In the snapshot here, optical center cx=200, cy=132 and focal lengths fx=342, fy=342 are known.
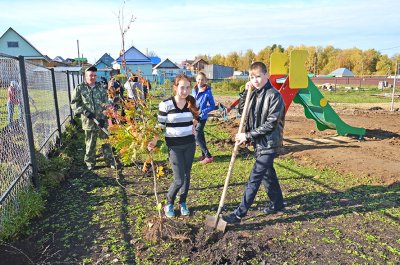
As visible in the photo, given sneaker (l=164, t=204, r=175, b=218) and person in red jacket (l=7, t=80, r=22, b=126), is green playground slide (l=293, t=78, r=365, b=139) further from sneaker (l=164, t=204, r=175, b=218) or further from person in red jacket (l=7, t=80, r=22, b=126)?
person in red jacket (l=7, t=80, r=22, b=126)

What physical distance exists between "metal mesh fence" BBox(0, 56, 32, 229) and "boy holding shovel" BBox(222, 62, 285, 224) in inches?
95.7

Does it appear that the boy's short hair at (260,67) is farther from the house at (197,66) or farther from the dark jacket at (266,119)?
the house at (197,66)

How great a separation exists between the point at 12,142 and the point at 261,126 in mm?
3148

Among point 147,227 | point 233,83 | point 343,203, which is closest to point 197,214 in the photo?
point 147,227

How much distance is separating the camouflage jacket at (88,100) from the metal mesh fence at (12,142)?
1.06m

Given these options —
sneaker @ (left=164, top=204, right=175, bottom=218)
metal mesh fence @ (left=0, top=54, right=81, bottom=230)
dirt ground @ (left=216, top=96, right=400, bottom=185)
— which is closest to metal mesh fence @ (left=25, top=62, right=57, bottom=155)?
metal mesh fence @ (left=0, top=54, right=81, bottom=230)

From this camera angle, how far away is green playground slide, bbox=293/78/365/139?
758cm

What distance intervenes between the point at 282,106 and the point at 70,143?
6.10 m

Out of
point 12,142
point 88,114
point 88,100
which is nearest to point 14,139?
point 12,142

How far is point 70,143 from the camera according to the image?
26.8 feet

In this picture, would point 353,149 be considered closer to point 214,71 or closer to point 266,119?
point 266,119

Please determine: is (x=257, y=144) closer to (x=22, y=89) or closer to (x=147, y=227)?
(x=147, y=227)

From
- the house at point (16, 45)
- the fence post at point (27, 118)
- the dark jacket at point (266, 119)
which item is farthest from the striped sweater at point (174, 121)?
the house at point (16, 45)

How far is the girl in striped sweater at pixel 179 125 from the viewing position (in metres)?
3.68
